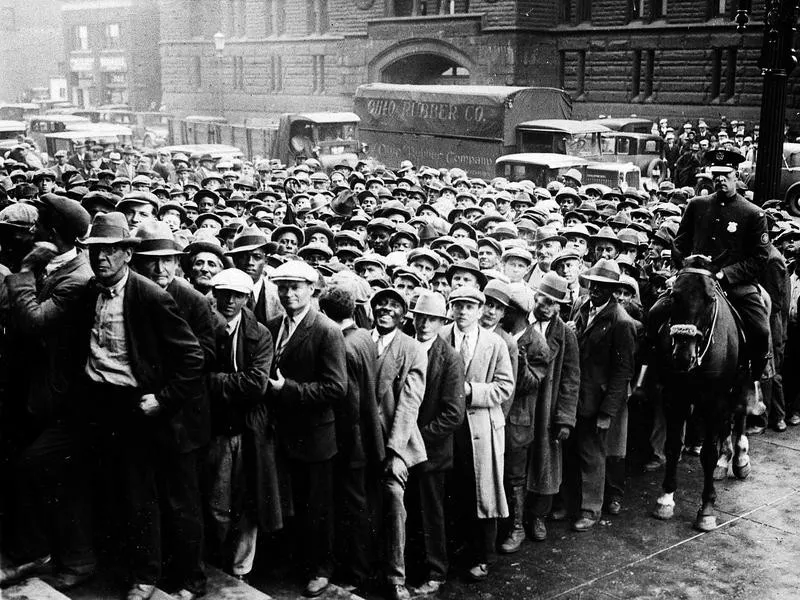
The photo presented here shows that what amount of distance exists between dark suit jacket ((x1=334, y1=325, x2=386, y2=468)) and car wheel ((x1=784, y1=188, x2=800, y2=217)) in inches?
583

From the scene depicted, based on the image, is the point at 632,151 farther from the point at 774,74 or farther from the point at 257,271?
the point at 257,271

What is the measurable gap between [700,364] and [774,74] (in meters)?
6.52

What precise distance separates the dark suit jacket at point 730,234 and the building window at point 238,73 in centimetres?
4780

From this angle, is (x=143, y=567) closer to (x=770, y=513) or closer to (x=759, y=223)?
(x=770, y=513)

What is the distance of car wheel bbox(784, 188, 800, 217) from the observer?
18312 mm

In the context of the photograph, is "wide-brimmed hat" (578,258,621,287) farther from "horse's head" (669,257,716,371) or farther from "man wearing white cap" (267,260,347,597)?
"man wearing white cap" (267,260,347,597)

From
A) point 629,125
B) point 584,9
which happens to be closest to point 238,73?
point 584,9

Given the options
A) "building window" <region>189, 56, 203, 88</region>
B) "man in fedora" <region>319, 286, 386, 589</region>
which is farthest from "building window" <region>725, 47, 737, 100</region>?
"building window" <region>189, 56, 203, 88</region>

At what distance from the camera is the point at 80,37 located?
68625mm

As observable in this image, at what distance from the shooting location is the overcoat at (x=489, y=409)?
6.21 metres

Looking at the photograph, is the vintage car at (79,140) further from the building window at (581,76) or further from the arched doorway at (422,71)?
the building window at (581,76)

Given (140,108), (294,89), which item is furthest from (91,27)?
(294,89)

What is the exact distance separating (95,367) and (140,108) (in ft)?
202

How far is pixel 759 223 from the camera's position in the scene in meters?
8.34
